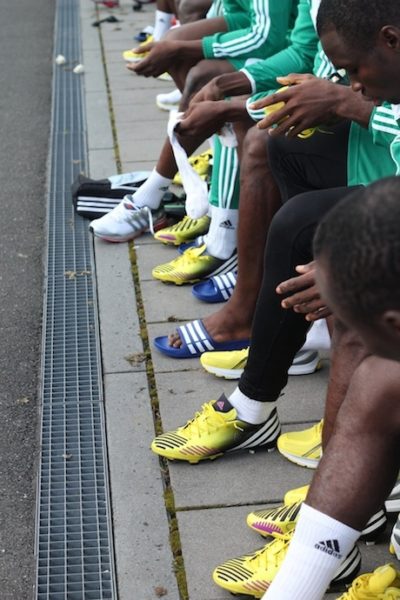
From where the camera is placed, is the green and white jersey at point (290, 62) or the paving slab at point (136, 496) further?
the green and white jersey at point (290, 62)

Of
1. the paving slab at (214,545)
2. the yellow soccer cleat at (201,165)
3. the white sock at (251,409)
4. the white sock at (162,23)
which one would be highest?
the white sock at (251,409)

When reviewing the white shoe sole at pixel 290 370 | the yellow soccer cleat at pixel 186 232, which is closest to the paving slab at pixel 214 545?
the white shoe sole at pixel 290 370

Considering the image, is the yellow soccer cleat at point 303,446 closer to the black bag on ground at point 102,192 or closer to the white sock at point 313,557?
the white sock at point 313,557

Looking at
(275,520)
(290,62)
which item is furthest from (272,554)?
(290,62)

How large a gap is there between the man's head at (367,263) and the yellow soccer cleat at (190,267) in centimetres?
260

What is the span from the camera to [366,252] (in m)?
1.73

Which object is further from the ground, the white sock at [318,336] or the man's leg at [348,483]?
the man's leg at [348,483]

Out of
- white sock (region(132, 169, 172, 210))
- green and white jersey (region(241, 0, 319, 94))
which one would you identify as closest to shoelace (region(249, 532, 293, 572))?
green and white jersey (region(241, 0, 319, 94))

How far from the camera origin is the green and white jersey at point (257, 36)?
14.5 ft

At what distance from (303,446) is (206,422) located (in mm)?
300

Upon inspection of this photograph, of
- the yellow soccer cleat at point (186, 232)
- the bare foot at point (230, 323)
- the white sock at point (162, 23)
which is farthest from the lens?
the white sock at point (162, 23)

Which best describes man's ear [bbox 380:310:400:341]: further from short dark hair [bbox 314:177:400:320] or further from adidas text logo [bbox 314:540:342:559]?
adidas text logo [bbox 314:540:342:559]

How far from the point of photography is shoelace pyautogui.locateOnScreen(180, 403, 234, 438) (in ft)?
10.8

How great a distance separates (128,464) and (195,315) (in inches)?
42.1
